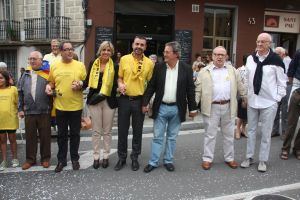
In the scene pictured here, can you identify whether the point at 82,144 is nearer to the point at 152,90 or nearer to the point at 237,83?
the point at 152,90

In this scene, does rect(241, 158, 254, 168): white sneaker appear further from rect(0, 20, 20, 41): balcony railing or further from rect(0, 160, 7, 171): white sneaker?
rect(0, 20, 20, 41): balcony railing

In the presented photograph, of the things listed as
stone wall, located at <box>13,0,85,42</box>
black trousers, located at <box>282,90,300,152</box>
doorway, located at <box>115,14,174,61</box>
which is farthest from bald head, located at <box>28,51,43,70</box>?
doorway, located at <box>115,14,174,61</box>

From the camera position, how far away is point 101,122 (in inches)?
225

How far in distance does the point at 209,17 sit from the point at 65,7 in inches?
247

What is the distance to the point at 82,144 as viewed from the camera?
7.46m

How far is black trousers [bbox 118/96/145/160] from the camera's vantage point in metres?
5.61

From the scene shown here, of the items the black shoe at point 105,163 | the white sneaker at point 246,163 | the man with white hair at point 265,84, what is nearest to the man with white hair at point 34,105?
the black shoe at point 105,163

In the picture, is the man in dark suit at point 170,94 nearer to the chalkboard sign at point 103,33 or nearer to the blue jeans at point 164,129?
the blue jeans at point 164,129

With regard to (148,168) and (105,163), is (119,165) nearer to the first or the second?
(105,163)

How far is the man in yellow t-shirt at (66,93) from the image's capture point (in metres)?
5.47

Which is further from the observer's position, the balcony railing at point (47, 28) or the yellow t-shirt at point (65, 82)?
the balcony railing at point (47, 28)

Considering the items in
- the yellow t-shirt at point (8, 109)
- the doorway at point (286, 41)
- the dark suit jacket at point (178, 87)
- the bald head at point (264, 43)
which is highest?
the doorway at point (286, 41)

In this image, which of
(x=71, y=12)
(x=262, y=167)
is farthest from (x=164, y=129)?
(x=71, y=12)

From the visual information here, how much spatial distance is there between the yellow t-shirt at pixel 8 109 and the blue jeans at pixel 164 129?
221 centimetres
